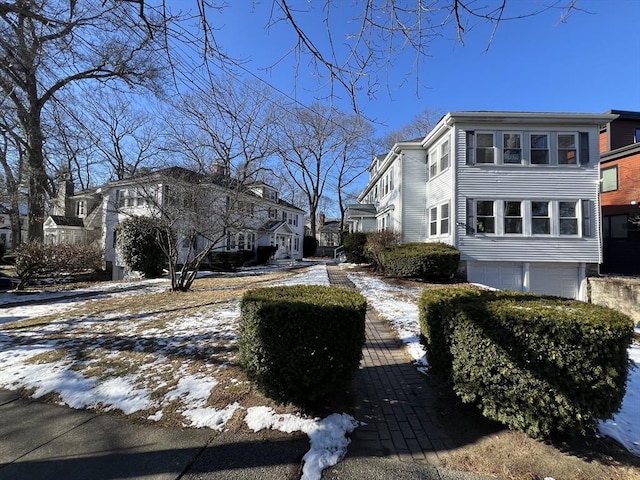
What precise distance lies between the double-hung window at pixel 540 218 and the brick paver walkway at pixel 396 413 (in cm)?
1231

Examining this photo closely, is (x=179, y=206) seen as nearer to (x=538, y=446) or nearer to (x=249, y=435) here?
(x=249, y=435)

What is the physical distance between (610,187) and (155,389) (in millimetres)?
24482

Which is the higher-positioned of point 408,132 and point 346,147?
point 408,132

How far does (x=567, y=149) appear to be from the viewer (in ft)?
44.6

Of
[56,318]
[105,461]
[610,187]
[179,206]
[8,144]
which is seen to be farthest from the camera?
[610,187]

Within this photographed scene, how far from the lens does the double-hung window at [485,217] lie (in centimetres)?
1382

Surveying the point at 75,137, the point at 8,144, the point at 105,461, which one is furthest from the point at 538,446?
the point at 8,144

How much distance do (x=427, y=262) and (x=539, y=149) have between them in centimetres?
731

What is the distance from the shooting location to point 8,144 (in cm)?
1257

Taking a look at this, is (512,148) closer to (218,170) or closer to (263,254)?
(218,170)

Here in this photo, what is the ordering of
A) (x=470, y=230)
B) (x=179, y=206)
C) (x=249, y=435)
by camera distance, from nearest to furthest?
(x=249, y=435)
(x=179, y=206)
(x=470, y=230)

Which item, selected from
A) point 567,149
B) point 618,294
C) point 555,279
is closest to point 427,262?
point 555,279

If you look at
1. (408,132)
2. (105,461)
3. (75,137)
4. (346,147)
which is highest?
(408,132)

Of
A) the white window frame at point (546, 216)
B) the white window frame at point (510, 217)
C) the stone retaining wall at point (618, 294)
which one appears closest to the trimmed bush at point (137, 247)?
the white window frame at point (510, 217)
